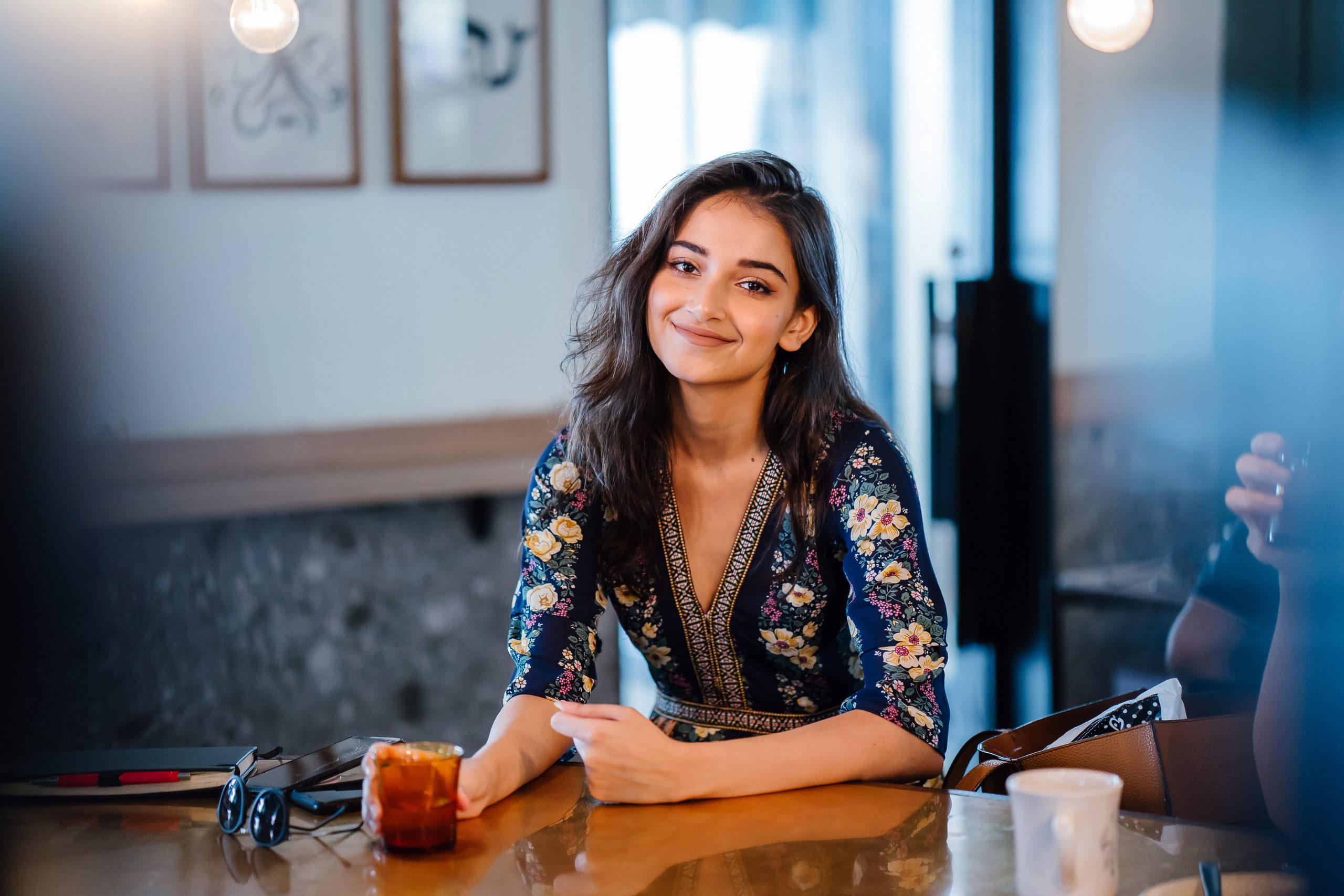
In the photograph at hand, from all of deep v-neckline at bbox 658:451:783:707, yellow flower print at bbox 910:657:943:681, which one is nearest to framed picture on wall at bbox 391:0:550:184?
deep v-neckline at bbox 658:451:783:707

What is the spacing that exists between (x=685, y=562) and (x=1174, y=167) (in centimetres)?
198

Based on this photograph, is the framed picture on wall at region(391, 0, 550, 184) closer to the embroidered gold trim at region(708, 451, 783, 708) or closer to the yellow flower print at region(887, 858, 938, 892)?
the embroidered gold trim at region(708, 451, 783, 708)

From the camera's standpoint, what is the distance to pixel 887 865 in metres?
0.96

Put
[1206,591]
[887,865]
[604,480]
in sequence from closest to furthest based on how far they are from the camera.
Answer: [887,865] → [604,480] → [1206,591]

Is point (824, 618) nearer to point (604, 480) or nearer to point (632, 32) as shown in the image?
point (604, 480)

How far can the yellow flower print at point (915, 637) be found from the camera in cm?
138

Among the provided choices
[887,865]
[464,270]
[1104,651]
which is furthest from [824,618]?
[1104,651]

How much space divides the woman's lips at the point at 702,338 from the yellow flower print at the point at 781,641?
0.39 meters

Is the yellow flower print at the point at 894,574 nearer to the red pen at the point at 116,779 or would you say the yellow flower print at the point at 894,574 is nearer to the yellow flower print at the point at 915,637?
the yellow flower print at the point at 915,637

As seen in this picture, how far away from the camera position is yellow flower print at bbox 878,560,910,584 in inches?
56.3

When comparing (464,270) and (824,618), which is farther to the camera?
(464,270)

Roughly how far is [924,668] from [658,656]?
0.47 meters

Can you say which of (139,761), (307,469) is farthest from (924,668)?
(307,469)

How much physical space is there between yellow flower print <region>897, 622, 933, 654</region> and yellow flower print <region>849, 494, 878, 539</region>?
0.14m
